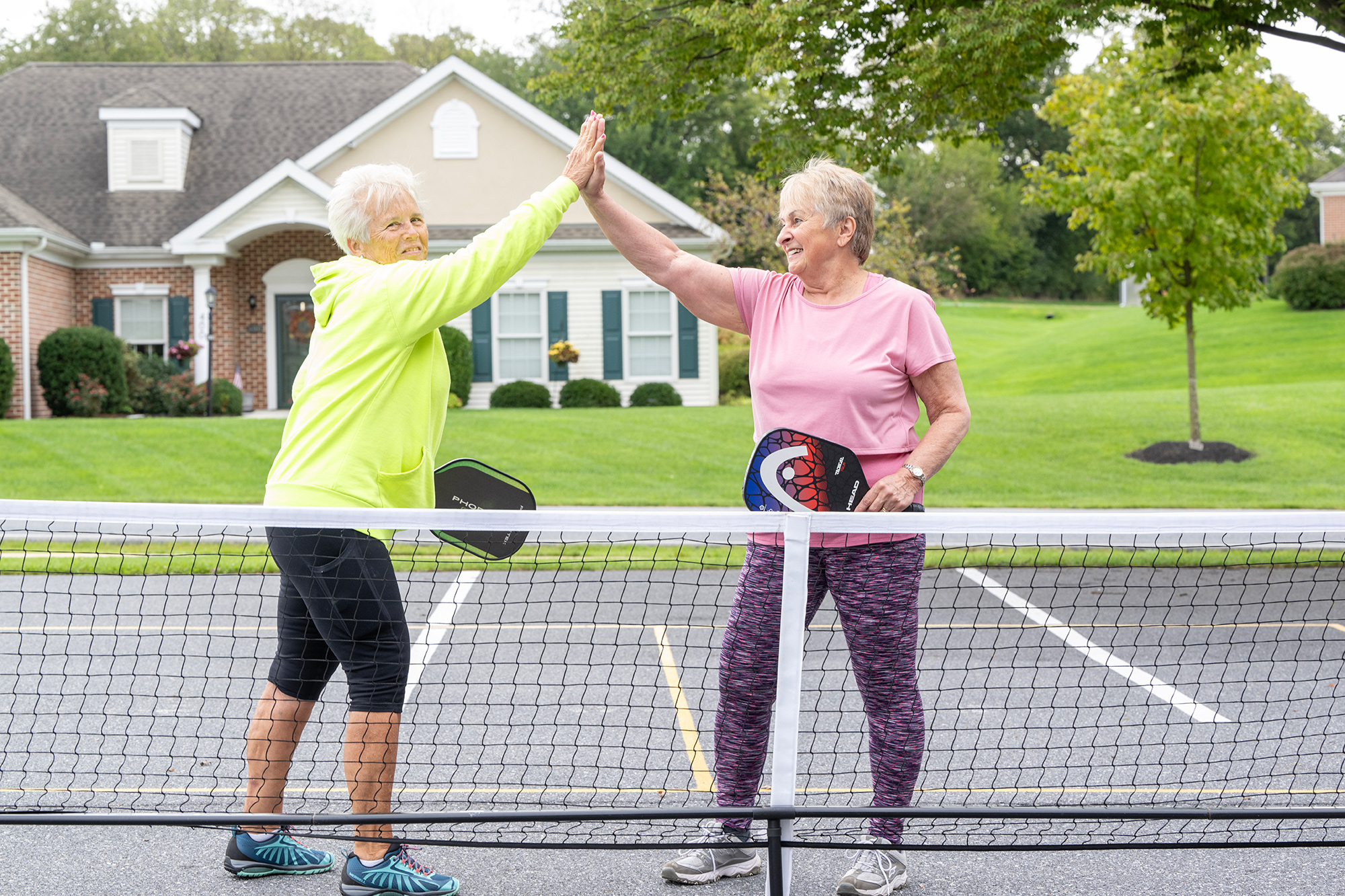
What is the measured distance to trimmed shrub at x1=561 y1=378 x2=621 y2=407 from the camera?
22203 millimetres

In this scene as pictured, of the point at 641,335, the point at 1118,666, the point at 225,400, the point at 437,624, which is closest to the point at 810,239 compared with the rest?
the point at 437,624

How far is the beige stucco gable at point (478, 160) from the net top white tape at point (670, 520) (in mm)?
20279

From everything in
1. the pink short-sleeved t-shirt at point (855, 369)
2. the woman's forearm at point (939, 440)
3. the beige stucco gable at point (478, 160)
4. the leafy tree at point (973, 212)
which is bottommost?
the woman's forearm at point (939, 440)

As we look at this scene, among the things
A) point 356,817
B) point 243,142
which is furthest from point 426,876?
point 243,142

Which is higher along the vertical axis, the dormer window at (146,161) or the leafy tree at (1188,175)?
the dormer window at (146,161)

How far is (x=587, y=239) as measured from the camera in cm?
2252

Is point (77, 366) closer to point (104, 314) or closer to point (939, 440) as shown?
point (104, 314)

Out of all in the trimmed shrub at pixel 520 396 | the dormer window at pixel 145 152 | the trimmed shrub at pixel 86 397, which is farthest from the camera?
the dormer window at pixel 145 152

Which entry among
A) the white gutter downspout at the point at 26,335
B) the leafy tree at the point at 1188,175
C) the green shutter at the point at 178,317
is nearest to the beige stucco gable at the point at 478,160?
the green shutter at the point at 178,317

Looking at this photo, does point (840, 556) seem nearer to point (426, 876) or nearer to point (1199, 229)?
point (426, 876)

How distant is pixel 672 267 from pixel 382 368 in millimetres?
953

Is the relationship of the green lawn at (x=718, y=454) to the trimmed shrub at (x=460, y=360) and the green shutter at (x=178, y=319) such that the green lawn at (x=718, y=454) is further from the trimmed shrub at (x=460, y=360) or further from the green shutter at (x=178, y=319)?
the green shutter at (x=178, y=319)

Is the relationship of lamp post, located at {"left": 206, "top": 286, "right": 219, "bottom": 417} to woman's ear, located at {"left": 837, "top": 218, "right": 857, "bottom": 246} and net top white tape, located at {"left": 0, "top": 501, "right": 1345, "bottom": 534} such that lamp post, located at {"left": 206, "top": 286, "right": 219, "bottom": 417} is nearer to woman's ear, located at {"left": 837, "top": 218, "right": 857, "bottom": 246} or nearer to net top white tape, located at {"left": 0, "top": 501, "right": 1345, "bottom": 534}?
net top white tape, located at {"left": 0, "top": 501, "right": 1345, "bottom": 534}

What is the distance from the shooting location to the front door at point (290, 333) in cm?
2311
